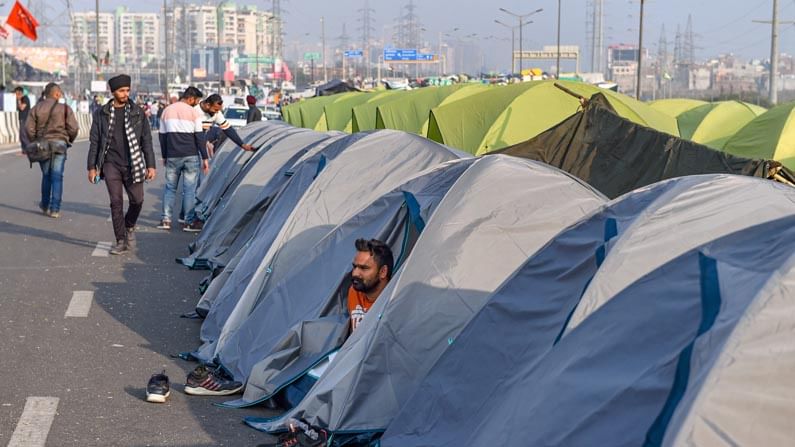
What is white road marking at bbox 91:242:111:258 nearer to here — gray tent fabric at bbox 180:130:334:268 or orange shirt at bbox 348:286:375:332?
gray tent fabric at bbox 180:130:334:268

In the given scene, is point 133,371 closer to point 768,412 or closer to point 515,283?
point 515,283

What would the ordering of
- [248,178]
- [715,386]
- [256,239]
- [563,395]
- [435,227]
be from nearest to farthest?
[715,386], [563,395], [435,227], [256,239], [248,178]

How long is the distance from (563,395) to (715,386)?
0.75 m

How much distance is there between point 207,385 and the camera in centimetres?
742

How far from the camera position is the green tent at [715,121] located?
2292 cm

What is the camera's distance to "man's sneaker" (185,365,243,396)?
24.1 ft

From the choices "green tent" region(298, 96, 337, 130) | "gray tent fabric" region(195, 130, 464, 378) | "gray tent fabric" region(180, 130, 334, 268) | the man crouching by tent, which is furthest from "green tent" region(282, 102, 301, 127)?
the man crouching by tent

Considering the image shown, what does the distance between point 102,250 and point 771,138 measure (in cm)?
855

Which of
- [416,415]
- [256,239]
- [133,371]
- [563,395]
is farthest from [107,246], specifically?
[563,395]

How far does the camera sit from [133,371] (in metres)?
7.89

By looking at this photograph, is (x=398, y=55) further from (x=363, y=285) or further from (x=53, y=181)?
(x=363, y=285)

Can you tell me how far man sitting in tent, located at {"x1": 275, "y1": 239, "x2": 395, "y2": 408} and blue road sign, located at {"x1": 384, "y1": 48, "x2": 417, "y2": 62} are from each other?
126 meters

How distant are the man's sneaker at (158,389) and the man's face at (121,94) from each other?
5.69 metres

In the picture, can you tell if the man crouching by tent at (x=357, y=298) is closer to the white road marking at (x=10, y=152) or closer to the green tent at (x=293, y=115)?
the green tent at (x=293, y=115)
